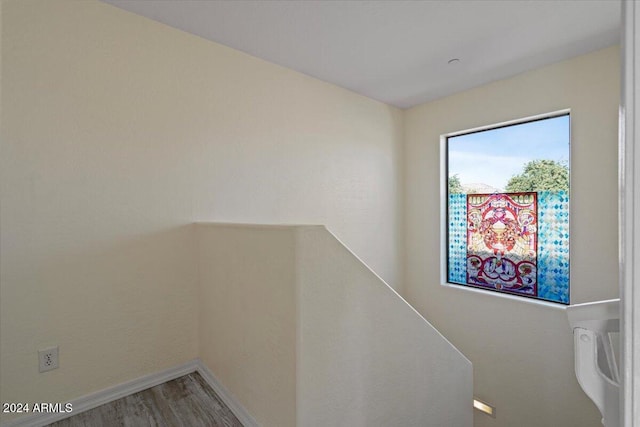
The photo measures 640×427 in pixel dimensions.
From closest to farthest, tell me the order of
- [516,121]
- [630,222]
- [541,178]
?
[630,222] → [541,178] → [516,121]

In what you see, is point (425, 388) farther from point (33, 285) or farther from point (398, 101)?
point (398, 101)

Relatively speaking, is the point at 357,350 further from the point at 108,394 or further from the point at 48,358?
the point at 48,358

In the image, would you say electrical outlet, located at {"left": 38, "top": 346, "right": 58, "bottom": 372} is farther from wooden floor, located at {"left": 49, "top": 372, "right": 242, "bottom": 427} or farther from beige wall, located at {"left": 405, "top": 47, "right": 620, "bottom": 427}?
beige wall, located at {"left": 405, "top": 47, "right": 620, "bottom": 427}

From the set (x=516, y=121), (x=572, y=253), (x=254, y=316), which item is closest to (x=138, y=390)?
(x=254, y=316)

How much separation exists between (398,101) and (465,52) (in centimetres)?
113

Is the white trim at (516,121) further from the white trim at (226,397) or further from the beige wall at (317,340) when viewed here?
the white trim at (226,397)

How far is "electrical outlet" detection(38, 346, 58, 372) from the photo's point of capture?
5.73ft

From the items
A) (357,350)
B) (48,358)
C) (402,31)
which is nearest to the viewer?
(357,350)

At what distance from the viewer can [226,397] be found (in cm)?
184

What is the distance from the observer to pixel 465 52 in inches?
101

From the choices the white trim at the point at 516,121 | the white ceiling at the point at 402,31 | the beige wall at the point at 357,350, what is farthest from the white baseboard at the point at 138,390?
the white trim at the point at 516,121

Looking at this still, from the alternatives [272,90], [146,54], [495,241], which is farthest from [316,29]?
[495,241]

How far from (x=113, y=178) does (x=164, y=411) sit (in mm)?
1342

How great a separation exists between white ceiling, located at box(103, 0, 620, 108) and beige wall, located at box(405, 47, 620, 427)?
25 cm
